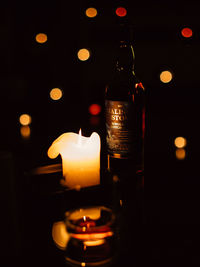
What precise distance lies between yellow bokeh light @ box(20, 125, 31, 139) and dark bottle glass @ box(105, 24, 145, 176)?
529mm

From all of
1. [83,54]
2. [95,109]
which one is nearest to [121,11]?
[83,54]

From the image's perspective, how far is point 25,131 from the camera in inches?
58.9

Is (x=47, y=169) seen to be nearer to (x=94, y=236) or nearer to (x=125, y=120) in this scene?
(x=125, y=120)

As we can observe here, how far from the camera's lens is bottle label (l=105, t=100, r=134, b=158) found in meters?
0.85

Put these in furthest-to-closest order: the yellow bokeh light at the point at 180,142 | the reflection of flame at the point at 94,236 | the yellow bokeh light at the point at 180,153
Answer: the yellow bokeh light at the point at 180,142, the yellow bokeh light at the point at 180,153, the reflection of flame at the point at 94,236

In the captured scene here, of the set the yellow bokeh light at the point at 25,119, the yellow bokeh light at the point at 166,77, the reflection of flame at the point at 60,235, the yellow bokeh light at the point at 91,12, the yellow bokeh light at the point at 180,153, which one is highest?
the yellow bokeh light at the point at 91,12

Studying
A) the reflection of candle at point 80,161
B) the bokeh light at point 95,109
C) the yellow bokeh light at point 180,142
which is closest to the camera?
the reflection of candle at point 80,161

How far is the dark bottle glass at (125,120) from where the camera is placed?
853 mm

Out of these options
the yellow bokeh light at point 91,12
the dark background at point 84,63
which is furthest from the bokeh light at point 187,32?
the yellow bokeh light at point 91,12

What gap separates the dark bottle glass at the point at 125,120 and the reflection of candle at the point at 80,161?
0.33ft

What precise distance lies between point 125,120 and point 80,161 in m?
0.17

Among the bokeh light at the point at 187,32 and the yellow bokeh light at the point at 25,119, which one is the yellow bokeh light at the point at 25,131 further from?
the bokeh light at the point at 187,32

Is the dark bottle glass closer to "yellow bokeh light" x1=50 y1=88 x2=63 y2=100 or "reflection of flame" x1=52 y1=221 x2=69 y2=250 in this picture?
"reflection of flame" x1=52 y1=221 x2=69 y2=250

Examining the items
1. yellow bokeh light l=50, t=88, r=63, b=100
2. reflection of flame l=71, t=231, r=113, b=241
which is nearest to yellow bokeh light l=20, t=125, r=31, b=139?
yellow bokeh light l=50, t=88, r=63, b=100
